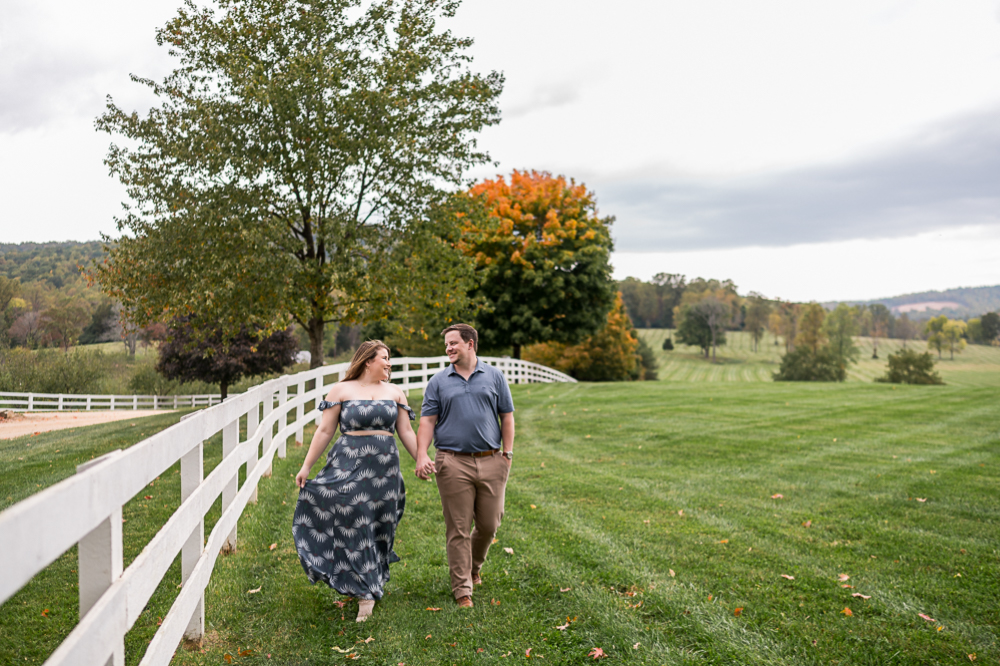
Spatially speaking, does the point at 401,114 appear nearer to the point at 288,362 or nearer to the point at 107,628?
the point at 107,628

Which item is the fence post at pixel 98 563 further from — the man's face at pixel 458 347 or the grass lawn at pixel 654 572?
the man's face at pixel 458 347

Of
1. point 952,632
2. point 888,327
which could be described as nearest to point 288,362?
point 952,632

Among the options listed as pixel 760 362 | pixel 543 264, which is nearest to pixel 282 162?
pixel 543 264

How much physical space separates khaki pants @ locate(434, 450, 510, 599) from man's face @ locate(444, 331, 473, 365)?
2.40 ft

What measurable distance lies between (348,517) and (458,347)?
1478 millimetres

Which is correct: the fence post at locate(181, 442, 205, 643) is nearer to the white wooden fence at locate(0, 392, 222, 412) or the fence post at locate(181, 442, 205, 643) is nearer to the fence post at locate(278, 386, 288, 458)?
the fence post at locate(278, 386, 288, 458)

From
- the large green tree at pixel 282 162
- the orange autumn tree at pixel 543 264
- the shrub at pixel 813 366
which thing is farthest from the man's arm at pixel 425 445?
the shrub at pixel 813 366

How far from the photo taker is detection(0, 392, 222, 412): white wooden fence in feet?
90.0

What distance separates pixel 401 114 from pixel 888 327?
431 feet

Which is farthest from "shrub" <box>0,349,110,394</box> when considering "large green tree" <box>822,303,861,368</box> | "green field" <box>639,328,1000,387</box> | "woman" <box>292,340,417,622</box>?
"large green tree" <box>822,303,861,368</box>

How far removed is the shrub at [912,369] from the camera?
60469 mm

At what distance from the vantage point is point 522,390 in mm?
26156

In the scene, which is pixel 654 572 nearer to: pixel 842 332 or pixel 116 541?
pixel 116 541

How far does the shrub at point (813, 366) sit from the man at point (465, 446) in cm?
7252
